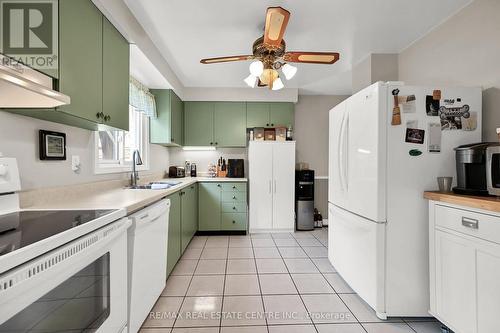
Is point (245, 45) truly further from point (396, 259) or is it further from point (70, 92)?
point (396, 259)

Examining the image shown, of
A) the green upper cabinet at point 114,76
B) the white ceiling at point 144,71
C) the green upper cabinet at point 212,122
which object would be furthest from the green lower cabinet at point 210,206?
the green upper cabinet at point 114,76

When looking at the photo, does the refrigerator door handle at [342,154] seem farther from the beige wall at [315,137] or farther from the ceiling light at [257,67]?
the beige wall at [315,137]

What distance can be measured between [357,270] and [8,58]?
2.59 m

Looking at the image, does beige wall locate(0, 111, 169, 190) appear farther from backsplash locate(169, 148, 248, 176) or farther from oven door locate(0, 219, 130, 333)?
backsplash locate(169, 148, 248, 176)

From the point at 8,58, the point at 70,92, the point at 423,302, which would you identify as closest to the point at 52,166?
the point at 70,92

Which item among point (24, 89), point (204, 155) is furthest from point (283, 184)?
point (24, 89)

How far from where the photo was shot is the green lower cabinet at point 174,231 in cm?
235

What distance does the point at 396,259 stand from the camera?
1772 millimetres

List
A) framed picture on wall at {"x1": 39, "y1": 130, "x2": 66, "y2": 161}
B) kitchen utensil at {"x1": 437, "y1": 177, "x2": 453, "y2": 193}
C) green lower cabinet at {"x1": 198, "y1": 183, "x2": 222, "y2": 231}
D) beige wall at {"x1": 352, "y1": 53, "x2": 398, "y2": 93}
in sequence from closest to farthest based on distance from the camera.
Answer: framed picture on wall at {"x1": 39, "y1": 130, "x2": 66, "y2": 161}, kitchen utensil at {"x1": 437, "y1": 177, "x2": 453, "y2": 193}, beige wall at {"x1": 352, "y1": 53, "x2": 398, "y2": 93}, green lower cabinet at {"x1": 198, "y1": 183, "x2": 222, "y2": 231}

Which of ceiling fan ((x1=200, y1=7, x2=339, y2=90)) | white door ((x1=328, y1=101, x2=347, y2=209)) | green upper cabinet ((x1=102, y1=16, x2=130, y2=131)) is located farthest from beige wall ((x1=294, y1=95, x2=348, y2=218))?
green upper cabinet ((x1=102, y1=16, x2=130, y2=131))

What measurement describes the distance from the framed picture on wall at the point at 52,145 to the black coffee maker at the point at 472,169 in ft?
9.02

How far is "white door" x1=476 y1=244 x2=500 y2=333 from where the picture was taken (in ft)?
4.08

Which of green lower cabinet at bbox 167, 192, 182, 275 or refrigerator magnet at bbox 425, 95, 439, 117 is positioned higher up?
refrigerator magnet at bbox 425, 95, 439, 117

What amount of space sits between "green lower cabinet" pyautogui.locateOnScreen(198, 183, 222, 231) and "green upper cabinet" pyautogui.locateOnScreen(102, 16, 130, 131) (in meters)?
2.00
